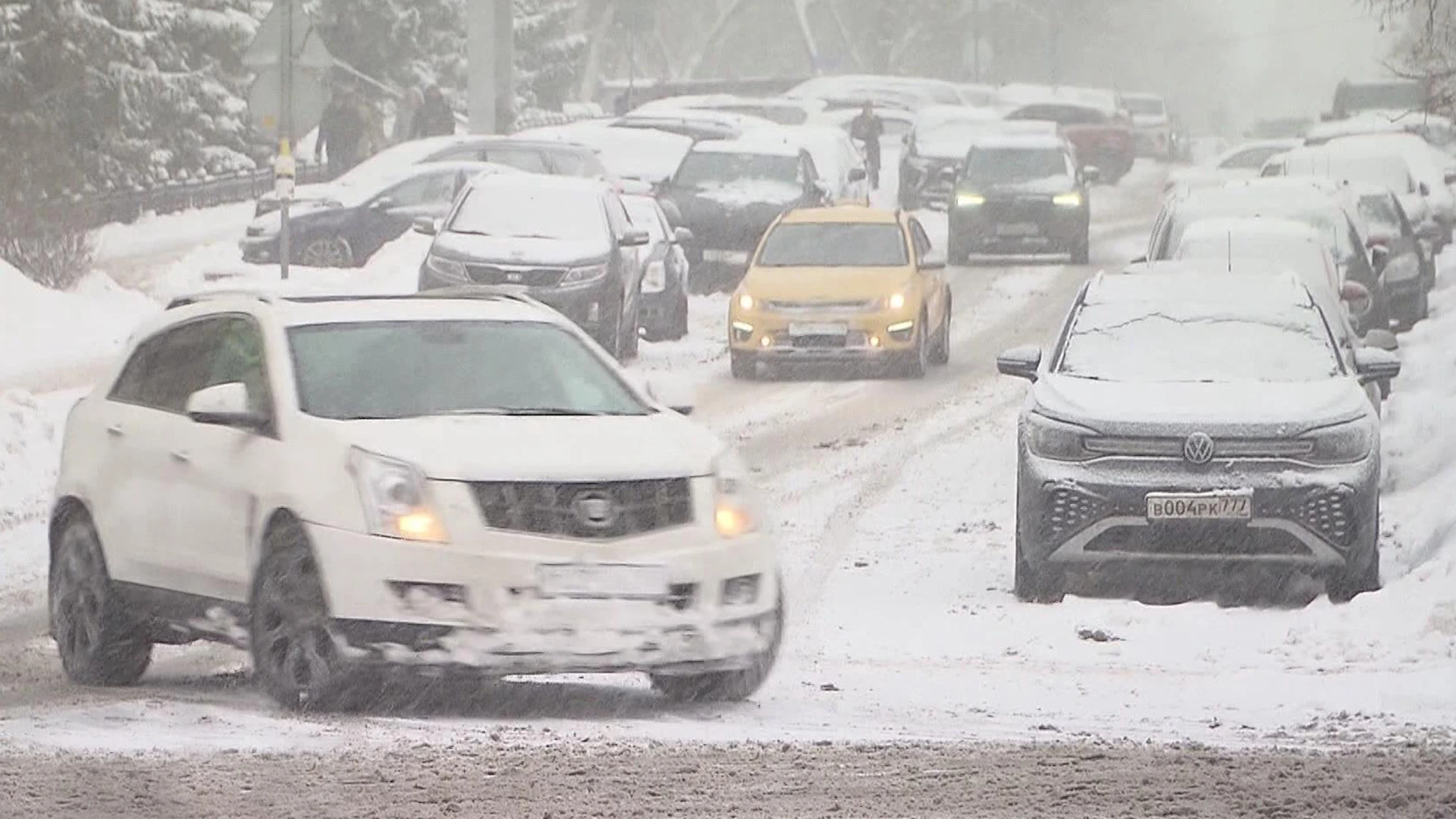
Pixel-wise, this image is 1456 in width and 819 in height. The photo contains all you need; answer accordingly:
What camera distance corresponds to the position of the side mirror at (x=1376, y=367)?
561 inches

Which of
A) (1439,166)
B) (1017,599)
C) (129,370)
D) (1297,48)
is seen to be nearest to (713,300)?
(1439,166)

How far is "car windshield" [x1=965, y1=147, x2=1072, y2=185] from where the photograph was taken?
37781 millimetres

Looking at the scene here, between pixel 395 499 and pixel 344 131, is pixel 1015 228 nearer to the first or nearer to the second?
pixel 344 131

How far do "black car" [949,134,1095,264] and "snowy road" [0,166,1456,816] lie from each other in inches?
724

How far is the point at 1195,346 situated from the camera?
1434 cm

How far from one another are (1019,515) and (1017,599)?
16.5 inches

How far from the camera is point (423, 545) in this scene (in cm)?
928

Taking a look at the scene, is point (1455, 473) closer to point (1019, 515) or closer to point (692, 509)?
point (1019, 515)

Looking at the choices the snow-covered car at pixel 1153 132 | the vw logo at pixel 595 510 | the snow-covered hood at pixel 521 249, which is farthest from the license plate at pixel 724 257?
the snow-covered car at pixel 1153 132

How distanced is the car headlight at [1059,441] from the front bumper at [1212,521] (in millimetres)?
73

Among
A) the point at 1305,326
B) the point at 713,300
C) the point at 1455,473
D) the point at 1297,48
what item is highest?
the point at 1305,326

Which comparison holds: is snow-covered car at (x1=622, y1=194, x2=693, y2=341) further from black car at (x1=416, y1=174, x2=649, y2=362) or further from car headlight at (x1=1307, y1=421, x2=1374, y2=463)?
car headlight at (x1=1307, y1=421, x2=1374, y2=463)

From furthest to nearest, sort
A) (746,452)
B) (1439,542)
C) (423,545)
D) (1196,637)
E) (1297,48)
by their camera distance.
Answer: (1297,48), (746,452), (1439,542), (1196,637), (423,545)

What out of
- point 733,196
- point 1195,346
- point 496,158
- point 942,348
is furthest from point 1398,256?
point 1195,346
